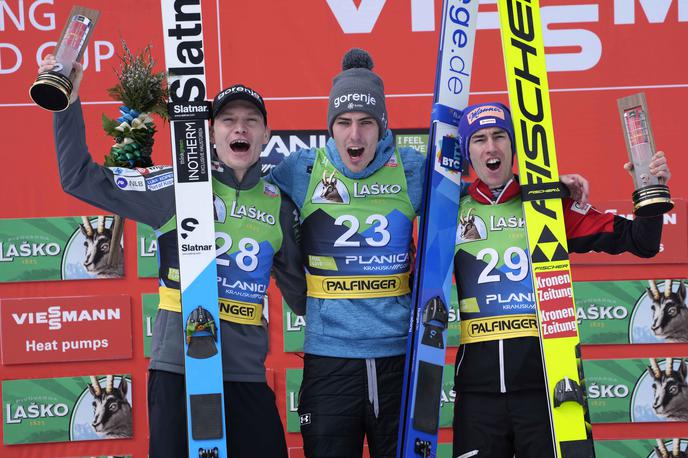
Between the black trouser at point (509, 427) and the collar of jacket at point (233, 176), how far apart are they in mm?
1061

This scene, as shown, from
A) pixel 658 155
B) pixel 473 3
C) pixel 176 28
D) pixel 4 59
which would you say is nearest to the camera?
pixel 658 155

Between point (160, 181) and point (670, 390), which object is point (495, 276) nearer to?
point (160, 181)

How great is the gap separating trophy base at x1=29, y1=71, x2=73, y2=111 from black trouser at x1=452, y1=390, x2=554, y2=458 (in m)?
1.61

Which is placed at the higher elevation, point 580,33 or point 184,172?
point 580,33

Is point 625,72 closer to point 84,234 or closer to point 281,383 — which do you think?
point 281,383

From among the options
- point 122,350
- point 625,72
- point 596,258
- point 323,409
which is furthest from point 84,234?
point 625,72

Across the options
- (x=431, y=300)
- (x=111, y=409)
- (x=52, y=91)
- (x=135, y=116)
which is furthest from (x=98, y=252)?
(x=431, y=300)

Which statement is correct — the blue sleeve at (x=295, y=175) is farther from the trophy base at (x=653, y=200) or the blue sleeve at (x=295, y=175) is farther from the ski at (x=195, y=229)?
the trophy base at (x=653, y=200)

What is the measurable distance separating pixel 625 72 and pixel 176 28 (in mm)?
2288

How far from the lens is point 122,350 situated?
3.98m

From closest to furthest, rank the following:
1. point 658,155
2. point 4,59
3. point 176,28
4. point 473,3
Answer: point 658,155
point 176,28
point 473,3
point 4,59

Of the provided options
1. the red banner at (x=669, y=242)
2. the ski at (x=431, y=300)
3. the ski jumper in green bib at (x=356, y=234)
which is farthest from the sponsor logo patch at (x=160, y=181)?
the red banner at (x=669, y=242)

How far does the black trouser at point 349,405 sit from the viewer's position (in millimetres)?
2797

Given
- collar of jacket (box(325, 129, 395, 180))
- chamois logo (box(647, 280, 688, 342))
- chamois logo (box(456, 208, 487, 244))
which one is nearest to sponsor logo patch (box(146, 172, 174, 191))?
Result: collar of jacket (box(325, 129, 395, 180))
